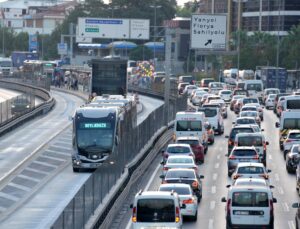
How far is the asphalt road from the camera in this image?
32656mm

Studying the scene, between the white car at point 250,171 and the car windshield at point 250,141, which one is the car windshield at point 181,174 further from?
the car windshield at point 250,141

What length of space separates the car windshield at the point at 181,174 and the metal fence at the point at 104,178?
5.90 feet

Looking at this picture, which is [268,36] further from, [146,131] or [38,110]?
[146,131]

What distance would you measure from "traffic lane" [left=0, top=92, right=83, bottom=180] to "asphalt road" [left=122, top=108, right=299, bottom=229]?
6.40 m

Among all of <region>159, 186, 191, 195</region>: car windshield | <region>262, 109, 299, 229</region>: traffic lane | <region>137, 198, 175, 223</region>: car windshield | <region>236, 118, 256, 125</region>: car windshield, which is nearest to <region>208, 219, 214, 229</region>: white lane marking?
<region>159, 186, 191, 195</region>: car windshield

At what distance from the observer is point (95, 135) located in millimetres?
44844

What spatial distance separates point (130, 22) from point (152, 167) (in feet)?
181

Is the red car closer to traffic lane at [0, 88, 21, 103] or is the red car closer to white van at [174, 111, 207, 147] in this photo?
white van at [174, 111, 207, 147]

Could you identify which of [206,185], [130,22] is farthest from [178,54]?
[206,185]

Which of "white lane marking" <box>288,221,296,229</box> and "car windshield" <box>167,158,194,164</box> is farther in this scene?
"car windshield" <box>167,158,194,164</box>

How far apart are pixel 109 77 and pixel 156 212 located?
141ft

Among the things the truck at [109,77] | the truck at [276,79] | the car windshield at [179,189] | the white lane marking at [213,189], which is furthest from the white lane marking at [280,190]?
the truck at [276,79]

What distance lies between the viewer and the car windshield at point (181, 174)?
3553 cm

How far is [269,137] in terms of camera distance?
64.3 meters
